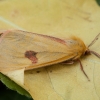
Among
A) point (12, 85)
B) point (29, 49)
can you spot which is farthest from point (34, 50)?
point (12, 85)

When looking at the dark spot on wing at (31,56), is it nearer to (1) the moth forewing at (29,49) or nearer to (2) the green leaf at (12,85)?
(1) the moth forewing at (29,49)

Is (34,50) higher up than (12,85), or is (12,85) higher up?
(34,50)

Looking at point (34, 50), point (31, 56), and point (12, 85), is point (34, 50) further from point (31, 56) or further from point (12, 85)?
point (12, 85)

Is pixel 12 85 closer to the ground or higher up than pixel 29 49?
closer to the ground

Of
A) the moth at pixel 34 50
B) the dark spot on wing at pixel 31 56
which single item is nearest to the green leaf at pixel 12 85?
the moth at pixel 34 50

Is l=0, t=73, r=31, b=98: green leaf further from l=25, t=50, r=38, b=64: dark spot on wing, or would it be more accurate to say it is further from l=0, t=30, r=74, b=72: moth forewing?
l=25, t=50, r=38, b=64: dark spot on wing

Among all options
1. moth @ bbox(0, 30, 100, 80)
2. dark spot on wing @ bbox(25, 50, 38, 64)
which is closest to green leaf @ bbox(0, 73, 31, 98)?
moth @ bbox(0, 30, 100, 80)

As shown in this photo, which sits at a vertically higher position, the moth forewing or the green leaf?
the moth forewing

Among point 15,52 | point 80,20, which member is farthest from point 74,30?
point 15,52
